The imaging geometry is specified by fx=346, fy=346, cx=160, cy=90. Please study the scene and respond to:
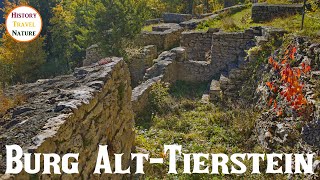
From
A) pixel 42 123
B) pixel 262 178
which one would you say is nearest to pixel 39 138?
pixel 42 123

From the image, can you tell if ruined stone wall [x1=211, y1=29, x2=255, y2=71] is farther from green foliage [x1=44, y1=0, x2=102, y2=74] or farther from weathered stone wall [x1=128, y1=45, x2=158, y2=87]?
green foliage [x1=44, y1=0, x2=102, y2=74]

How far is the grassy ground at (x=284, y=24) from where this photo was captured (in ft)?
29.2

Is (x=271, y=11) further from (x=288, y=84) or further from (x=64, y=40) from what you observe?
(x=64, y=40)

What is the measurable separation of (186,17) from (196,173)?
619 inches

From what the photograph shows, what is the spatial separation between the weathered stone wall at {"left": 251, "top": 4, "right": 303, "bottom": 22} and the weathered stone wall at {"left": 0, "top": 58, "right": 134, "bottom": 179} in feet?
27.9

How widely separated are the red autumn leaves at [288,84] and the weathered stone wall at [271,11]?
473cm

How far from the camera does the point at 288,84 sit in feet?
23.9

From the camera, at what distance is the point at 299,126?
244 inches

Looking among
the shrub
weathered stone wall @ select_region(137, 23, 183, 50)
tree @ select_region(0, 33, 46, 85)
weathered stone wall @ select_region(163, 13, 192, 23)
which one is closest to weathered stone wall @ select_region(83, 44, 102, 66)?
weathered stone wall @ select_region(137, 23, 183, 50)

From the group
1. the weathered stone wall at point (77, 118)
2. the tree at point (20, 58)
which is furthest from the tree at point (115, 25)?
the tree at point (20, 58)

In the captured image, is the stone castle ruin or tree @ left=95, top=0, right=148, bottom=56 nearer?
the stone castle ruin

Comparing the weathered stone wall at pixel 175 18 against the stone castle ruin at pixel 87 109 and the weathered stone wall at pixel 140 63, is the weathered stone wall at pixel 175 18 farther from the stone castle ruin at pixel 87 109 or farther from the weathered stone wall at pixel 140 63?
the stone castle ruin at pixel 87 109

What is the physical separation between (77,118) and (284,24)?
899cm

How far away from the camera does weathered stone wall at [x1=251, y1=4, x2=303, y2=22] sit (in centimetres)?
1248
